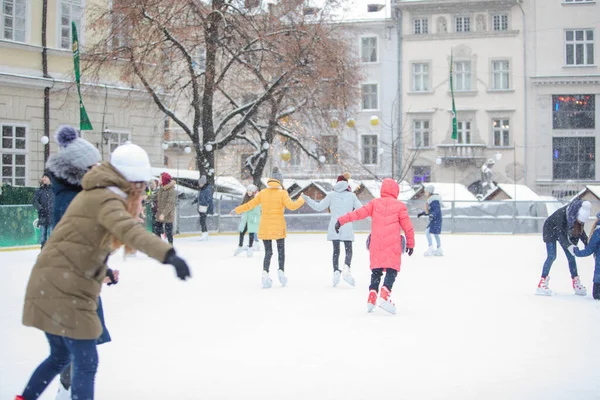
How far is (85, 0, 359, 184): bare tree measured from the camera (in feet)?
75.1

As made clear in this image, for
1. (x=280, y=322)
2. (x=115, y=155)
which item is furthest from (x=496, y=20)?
(x=115, y=155)

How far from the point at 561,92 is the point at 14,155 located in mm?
31614

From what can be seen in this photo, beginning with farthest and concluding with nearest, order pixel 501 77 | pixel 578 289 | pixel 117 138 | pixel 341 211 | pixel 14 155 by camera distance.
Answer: pixel 501 77 < pixel 117 138 < pixel 14 155 < pixel 341 211 < pixel 578 289

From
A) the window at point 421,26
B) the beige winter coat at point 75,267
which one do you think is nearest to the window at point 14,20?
the beige winter coat at point 75,267

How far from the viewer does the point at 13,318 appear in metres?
8.55

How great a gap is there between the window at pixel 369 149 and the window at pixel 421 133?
7.84 ft

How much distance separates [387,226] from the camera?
8773 mm

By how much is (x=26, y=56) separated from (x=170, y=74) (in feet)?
13.8

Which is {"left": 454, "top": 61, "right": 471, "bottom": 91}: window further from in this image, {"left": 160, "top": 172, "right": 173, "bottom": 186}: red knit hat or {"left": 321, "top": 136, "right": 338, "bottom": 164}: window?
{"left": 160, "top": 172, "right": 173, "bottom": 186}: red knit hat

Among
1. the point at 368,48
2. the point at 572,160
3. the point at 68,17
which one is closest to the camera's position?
the point at 68,17

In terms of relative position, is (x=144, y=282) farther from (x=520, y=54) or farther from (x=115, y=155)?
(x=520, y=54)

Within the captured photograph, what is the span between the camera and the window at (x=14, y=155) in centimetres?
2353

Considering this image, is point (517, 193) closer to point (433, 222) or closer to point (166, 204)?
point (433, 222)

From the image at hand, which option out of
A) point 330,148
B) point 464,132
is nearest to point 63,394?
point 330,148
